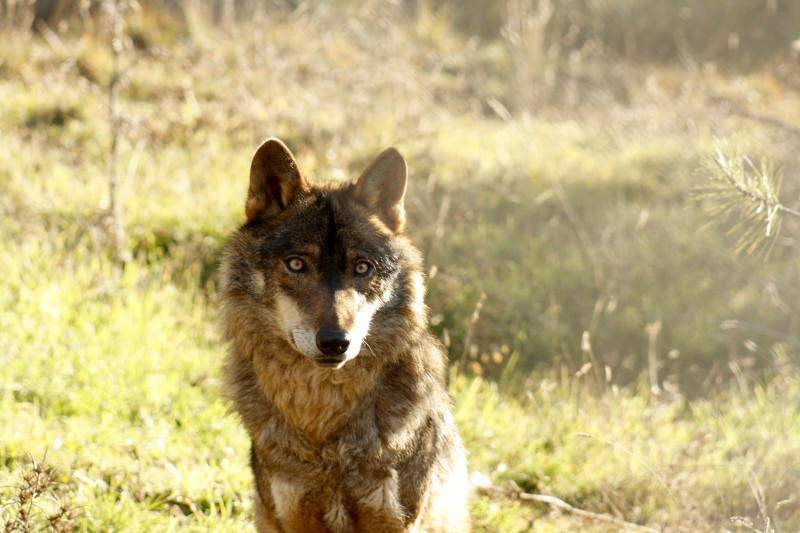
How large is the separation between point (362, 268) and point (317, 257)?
220 millimetres

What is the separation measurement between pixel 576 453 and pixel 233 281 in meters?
2.85

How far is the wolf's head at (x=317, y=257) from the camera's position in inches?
119

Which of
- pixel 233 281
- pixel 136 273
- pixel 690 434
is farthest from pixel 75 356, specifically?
pixel 690 434

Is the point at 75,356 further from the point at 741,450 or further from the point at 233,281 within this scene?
the point at 741,450

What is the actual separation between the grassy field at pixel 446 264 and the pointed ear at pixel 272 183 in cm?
151

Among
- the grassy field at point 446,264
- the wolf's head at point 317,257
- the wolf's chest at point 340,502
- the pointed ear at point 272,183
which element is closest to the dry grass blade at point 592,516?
the grassy field at point 446,264

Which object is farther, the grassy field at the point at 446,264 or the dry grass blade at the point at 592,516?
the grassy field at the point at 446,264

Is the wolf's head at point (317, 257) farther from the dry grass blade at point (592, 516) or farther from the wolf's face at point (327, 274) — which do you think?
the dry grass blade at point (592, 516)

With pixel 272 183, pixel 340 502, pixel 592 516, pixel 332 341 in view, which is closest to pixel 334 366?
pixel 332 341

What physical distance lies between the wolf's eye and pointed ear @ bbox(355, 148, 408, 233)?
0.40m

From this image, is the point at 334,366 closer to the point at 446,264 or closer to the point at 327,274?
the point at 327,274

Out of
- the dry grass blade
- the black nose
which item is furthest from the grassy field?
the black nose

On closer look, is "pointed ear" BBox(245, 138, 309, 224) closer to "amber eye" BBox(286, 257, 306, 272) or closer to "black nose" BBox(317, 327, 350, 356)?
"amber eye" BBox(286, 257, 306, 272)

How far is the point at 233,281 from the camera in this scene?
3.31m
